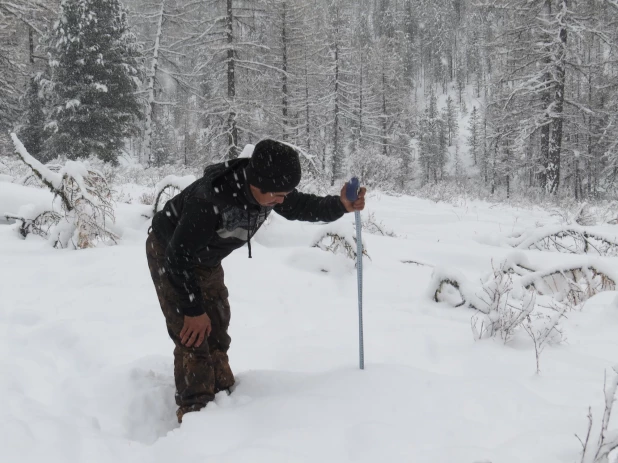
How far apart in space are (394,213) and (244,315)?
691 cm

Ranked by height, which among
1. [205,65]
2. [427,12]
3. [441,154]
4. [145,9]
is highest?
[427,12]

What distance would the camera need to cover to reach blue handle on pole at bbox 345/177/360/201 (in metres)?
2.51

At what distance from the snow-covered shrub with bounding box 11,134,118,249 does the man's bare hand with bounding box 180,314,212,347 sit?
12.9 feet

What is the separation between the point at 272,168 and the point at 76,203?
4558 mm

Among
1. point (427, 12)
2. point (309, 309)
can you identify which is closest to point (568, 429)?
point (309, 309)

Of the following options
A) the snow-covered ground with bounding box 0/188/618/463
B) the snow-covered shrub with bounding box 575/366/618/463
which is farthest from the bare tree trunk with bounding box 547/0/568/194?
the snow-covered shrub with bounding box 575/366/618/463

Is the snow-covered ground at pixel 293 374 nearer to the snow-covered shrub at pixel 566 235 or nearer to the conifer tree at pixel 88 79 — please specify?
the snow-covered shrub at pixel 566 235

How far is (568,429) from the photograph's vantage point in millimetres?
1927

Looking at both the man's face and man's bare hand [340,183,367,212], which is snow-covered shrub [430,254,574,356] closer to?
man's bare hand [340,183,367,212]

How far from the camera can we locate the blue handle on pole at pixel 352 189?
2512 millimetres

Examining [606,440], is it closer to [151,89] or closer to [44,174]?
[44,174]

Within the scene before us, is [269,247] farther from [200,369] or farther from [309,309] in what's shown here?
[200,369]

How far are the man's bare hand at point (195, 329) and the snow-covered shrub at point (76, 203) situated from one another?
3.94m

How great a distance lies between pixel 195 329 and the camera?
228cm
